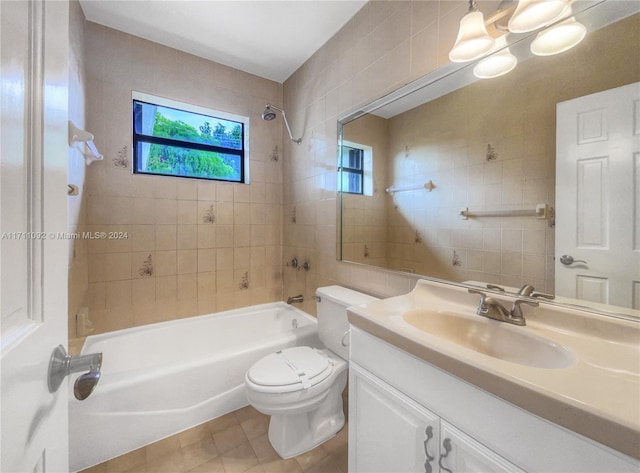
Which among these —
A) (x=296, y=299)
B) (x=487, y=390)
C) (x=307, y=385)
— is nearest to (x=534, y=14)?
(x=487, y=390)

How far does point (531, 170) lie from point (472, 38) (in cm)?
56

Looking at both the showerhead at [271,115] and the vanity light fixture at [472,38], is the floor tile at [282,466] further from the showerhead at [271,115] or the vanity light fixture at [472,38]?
the showerhead at [271,115]

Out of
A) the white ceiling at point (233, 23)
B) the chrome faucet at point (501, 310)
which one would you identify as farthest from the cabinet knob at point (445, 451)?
the white ceiling at point (233, 23)

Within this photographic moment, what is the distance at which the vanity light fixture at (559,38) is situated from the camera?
855 millimetres

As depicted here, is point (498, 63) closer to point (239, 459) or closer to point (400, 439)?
point (400, 439)

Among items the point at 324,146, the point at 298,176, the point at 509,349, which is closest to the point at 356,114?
the point at 324,146

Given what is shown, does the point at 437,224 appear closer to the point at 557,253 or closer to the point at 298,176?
the point at 557,253

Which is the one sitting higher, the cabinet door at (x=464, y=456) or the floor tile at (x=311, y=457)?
the cabinet door at (x=464, y=456)

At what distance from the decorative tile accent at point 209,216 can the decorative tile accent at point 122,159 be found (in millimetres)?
608

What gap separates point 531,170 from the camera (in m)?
0.95

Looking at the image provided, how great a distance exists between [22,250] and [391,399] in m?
0.94

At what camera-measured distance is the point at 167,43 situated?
6.30 feet

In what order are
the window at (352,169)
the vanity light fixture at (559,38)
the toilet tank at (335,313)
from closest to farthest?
the vanity light fixture at (559,38) < the toilet tank at (335,313) < the window at (352,169)

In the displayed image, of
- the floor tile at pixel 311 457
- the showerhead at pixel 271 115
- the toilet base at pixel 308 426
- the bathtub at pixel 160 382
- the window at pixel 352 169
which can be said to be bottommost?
the floor tile at pixel 311 457
